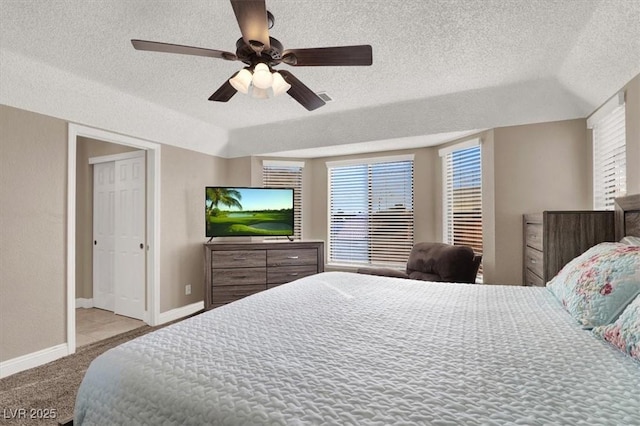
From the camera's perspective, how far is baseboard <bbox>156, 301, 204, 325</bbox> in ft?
12.7

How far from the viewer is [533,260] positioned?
2.84 m

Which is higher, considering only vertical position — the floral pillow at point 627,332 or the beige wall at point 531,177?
the beige wall at point 531,177

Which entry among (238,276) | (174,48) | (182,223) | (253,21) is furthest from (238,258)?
(253,21)

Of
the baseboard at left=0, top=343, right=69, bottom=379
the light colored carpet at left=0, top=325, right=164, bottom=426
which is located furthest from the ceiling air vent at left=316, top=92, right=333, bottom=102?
the baseboard at left=0, top=343, right=69, bottom=379

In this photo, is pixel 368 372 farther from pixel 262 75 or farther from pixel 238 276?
pixel 238 276

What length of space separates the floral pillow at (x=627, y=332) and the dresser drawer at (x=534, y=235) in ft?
5.70

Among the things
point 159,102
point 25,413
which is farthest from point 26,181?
point 25,413

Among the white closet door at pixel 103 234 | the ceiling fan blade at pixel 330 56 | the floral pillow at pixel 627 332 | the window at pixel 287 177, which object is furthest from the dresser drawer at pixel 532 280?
the white closet door at pixel 103 234

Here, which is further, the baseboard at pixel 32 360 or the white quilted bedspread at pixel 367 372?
the baseboard at pixel 32 360

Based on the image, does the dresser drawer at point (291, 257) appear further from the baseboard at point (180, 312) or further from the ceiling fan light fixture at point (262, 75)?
the ceiling fan light fixture at point (262, 75)

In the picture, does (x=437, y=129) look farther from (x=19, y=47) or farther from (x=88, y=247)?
(x=88, y=247)

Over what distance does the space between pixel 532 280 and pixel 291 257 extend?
104 inches

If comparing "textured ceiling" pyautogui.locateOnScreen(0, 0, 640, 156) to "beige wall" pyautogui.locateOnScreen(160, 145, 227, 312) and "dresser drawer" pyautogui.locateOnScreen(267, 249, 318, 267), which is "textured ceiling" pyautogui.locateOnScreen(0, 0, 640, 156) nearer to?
"beige wall" pyautogui.locateOnScreen(160, 145, 227, 312)

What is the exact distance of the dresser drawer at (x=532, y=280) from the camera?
102 inches
